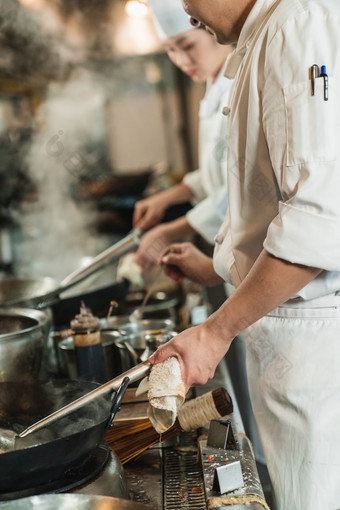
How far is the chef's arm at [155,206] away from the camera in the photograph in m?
3.31

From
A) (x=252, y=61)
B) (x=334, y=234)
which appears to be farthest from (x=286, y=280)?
(x=252, y=61)

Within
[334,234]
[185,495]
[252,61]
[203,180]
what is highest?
[252,61]

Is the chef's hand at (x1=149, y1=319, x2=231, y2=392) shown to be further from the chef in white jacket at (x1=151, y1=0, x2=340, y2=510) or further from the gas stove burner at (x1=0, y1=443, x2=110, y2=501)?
the gas stove burner at (x1=0, y1=443, x2=110, y2=501)

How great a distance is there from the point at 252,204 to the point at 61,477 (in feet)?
2.59

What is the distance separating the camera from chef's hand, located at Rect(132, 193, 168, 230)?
330 centimetres

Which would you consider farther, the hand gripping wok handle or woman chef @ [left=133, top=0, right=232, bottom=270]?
woman chef @ [left=133, top=0, right=232, bottom=270]

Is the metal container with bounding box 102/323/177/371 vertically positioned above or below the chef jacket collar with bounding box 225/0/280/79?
below

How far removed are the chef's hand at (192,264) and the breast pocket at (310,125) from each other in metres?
0.91

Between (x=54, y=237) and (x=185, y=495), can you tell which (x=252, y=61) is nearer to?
(x=185, y=495)

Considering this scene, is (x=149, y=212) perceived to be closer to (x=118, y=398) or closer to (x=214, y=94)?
(x=214, y=94)

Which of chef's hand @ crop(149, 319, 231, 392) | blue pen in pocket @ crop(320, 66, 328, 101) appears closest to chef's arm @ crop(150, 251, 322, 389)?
chef's hand @ crop(149, 319, 231, 392)

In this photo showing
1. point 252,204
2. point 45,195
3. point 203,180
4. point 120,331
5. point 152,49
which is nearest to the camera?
point 252,204

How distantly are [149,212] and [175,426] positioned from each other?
6.13 feet

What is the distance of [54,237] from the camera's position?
475cm
